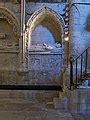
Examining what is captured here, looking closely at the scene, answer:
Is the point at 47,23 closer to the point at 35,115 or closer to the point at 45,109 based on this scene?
the point at 45,109

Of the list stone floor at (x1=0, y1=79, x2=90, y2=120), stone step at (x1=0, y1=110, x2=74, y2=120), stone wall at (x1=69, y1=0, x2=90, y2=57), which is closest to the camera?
stone step at (x1=0, y1=110, x2=74, y2=120)

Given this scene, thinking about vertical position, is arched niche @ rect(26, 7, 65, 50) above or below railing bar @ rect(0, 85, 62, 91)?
above

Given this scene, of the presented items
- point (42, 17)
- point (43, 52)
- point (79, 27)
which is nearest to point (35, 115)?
point (79, 27)

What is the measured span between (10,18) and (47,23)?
4.44 feet

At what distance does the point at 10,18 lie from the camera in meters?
10.4

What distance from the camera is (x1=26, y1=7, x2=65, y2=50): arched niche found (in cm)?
1042

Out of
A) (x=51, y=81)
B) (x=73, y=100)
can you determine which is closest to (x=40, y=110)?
(x=73, y=100)

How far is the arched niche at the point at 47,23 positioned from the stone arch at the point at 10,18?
0.35 metres

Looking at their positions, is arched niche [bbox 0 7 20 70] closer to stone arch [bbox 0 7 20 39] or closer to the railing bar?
stone arch [bbox 0 7 20 39]

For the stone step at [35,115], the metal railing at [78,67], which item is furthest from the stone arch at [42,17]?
the stone step at [35,115]

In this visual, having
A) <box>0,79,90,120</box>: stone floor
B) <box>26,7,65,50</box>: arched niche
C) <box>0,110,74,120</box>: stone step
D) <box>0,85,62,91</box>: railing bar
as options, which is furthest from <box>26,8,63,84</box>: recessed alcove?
<box>0,110,74,120</box>: stone step

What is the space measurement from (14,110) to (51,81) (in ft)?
9.00

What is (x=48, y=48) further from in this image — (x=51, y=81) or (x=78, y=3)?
(x=78, y=3)

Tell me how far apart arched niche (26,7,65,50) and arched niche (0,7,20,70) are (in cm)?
42
